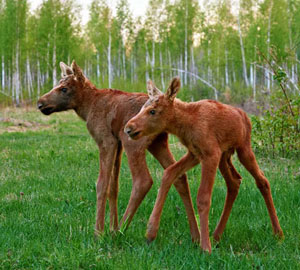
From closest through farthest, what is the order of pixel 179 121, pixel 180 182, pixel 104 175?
pixel 179 121 → pixel 180 182 → pixel 104 175

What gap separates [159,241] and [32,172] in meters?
4.29

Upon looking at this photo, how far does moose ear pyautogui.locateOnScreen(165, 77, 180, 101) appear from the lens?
3507 mm

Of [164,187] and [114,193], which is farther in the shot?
[114,193]

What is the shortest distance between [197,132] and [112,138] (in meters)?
1.18

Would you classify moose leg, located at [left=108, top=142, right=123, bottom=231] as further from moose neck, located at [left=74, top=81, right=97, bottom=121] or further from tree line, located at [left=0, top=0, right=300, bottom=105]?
tree line, located at [left=0, top=0, right=300, bottom=105]

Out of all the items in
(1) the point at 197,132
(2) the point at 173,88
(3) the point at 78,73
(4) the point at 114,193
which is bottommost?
(4) the point at 114,193

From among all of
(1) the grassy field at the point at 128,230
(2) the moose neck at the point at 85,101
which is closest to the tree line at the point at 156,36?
(1) the grassy field at the point at 128,230

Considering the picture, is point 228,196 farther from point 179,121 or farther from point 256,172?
point 179,121

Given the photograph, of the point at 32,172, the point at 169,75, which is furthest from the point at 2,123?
the point at 169,75

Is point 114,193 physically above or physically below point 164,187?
below

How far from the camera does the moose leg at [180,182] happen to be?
402 cm

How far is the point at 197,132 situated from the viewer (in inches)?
139

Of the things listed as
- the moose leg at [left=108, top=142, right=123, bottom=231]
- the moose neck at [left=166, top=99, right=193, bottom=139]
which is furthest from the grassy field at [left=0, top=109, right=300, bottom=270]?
the moose neck at [left=166, top=99, right=193, bottom=139]

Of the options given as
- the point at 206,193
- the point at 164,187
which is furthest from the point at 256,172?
the point at 164,187
